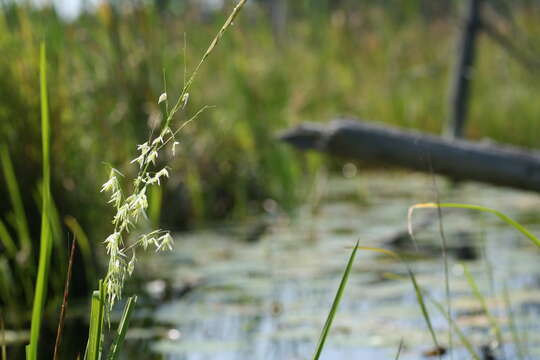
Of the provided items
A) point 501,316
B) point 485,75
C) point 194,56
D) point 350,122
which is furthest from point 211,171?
point 485,75

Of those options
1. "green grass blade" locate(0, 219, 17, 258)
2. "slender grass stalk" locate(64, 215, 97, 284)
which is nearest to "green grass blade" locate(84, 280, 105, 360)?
"green grass blade" locate(0, 219, 17, 258)

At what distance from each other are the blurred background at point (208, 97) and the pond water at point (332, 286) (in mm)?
342

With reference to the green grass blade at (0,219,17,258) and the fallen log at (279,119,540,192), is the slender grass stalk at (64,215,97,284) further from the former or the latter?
the fallen log at (279,119,540,192)

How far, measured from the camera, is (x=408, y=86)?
25.8 feet

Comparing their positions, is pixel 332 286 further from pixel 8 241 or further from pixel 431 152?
pixel 8 241

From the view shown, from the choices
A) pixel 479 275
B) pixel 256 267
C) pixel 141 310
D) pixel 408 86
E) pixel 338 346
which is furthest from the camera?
pixel 408 86

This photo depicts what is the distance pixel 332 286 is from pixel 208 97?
287 cm

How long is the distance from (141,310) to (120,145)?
1194 millimetres

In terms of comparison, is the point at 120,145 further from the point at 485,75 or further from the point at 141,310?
the point at 485,75

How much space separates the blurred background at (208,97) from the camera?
315 cm

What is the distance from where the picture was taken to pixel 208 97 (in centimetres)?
580

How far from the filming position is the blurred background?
10.3 ft

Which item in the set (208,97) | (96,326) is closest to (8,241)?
(96,326)

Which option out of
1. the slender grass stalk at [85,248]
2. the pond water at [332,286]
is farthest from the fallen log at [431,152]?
the slender grass stalk at [85,248]
